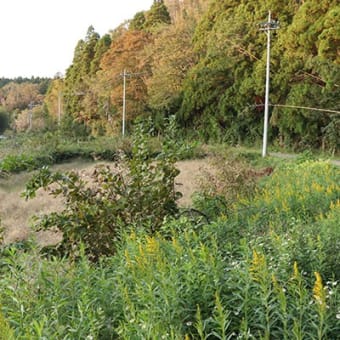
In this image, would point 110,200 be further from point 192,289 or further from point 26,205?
point 26,205

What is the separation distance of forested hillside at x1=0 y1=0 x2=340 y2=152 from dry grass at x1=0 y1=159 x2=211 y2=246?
610 centimetres

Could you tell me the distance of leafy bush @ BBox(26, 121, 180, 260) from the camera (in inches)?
205

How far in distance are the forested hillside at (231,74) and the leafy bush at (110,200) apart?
44.2ft

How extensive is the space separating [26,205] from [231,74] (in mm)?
16337

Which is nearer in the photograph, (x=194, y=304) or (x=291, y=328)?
(x=291, y=328)

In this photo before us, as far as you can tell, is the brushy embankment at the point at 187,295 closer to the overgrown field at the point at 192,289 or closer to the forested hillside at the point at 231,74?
the overgrown field at the point at 192,289

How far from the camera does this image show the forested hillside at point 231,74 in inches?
757

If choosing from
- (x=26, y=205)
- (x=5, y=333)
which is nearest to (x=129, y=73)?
(x=26, y=205)

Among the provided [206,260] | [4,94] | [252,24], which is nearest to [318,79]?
[252,24]

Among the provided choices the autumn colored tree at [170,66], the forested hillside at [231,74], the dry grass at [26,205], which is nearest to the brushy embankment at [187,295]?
the dry grass at [26,205]

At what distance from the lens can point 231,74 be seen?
2594cm

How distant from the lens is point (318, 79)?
20797 mm

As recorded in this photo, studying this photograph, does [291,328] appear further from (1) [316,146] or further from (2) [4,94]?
(2) [4,94]

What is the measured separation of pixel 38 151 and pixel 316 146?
523 inches
